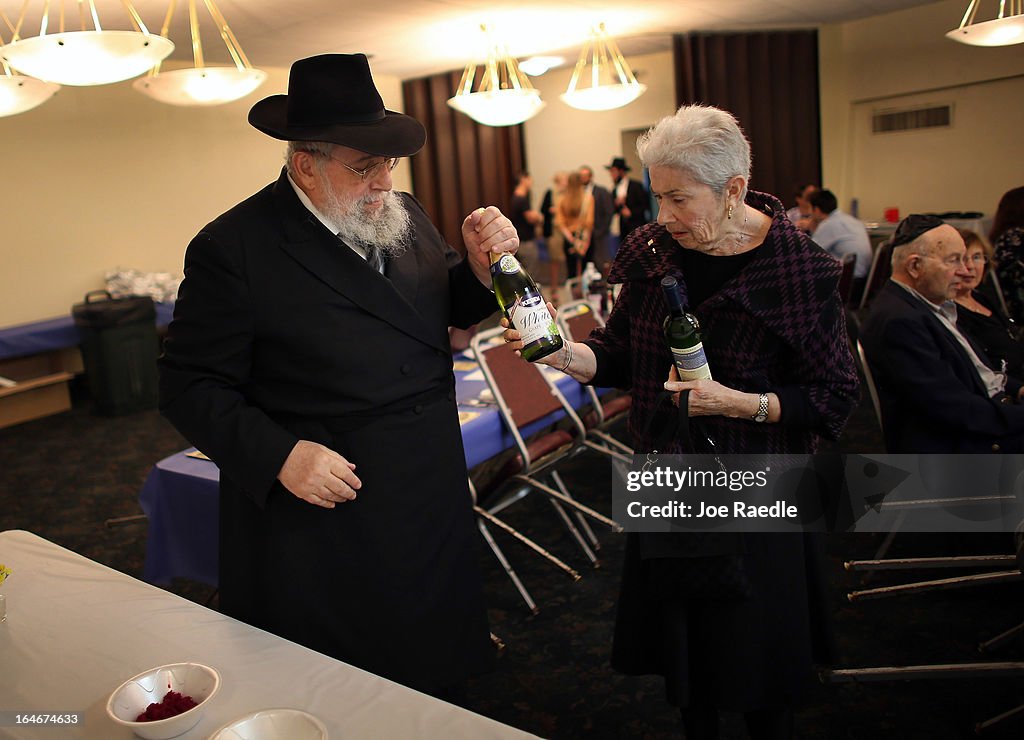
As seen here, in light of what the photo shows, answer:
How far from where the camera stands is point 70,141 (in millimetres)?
8188

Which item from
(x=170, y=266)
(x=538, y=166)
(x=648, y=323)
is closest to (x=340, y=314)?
(x=648, y=323)

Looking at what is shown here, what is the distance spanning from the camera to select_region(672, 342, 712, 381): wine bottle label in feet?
5.33

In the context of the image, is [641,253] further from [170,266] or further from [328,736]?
[170,266]

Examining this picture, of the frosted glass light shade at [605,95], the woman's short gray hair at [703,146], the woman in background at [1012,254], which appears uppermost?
the frosted glass light shade at [605,95]

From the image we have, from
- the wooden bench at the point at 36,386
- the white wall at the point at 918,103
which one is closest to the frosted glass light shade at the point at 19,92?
the wooden bench at the point at 36,386

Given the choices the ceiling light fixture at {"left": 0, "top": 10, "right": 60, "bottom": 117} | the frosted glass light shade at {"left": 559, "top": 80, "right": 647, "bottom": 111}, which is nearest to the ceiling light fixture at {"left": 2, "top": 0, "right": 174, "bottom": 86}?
the ceiling light fixture at {"left": 0, "top": 10, "right": 60, "bottom": 117}

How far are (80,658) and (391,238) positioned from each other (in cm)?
98

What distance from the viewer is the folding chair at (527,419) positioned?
337 centimetres

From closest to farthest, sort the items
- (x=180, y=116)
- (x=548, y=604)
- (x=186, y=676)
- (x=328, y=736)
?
(x=328, y=736) → (x=186, y=676) → (x=548, y=604) → (x=180, y=116)

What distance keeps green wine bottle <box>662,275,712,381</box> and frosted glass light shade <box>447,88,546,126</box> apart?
12.9 feet

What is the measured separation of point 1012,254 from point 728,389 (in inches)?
131

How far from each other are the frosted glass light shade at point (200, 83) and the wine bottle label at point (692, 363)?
3.53 m

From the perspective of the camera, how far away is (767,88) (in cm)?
1016

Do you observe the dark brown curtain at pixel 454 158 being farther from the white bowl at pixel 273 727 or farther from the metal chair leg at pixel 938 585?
the white bowl at pixel 273 727
